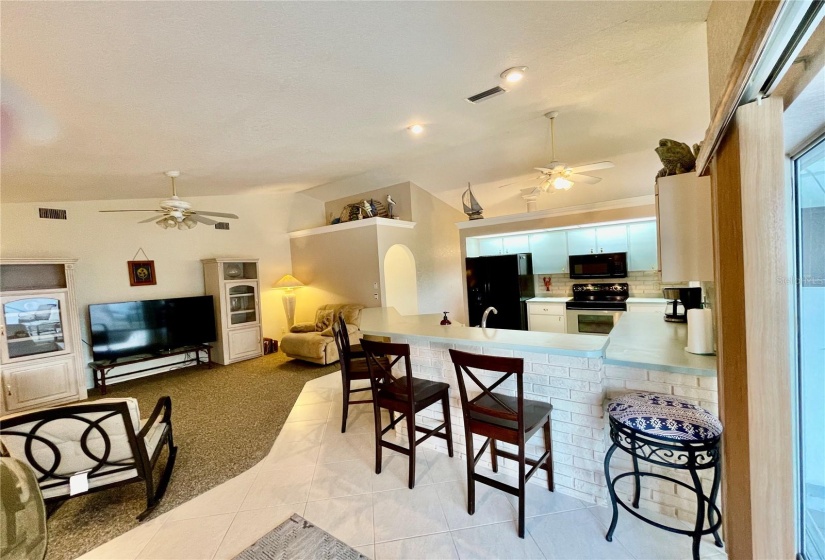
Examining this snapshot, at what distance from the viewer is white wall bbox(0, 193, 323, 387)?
4.23 m

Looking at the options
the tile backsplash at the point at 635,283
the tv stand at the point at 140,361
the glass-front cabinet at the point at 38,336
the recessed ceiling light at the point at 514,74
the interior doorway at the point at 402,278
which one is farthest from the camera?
the interior doorway at the point at 402,278

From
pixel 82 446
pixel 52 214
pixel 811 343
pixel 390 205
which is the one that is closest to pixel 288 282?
pixel 390 205

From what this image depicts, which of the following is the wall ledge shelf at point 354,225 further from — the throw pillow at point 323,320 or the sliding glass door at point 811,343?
the sliding glass door at point 811,343

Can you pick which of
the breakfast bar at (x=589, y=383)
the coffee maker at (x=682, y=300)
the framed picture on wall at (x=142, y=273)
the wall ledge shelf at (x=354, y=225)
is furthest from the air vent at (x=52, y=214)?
the coffee maker at (x=682, y=300)

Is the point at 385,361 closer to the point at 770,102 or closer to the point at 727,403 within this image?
the point at 727,403

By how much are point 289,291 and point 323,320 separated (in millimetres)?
1298

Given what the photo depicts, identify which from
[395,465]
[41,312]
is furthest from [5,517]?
[41,312]

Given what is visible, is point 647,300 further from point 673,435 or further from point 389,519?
point 389,519

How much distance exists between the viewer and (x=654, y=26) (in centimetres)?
196

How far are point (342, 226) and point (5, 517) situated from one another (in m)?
5.33

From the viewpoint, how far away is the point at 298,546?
1717 millimetres

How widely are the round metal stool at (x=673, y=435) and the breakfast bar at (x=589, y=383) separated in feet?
0.49

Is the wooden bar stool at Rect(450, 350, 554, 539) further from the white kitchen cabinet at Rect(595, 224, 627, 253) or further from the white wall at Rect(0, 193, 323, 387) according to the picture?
the white wall at Rect(0, 193, 323, 387)

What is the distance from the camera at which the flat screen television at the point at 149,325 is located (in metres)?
4.50
